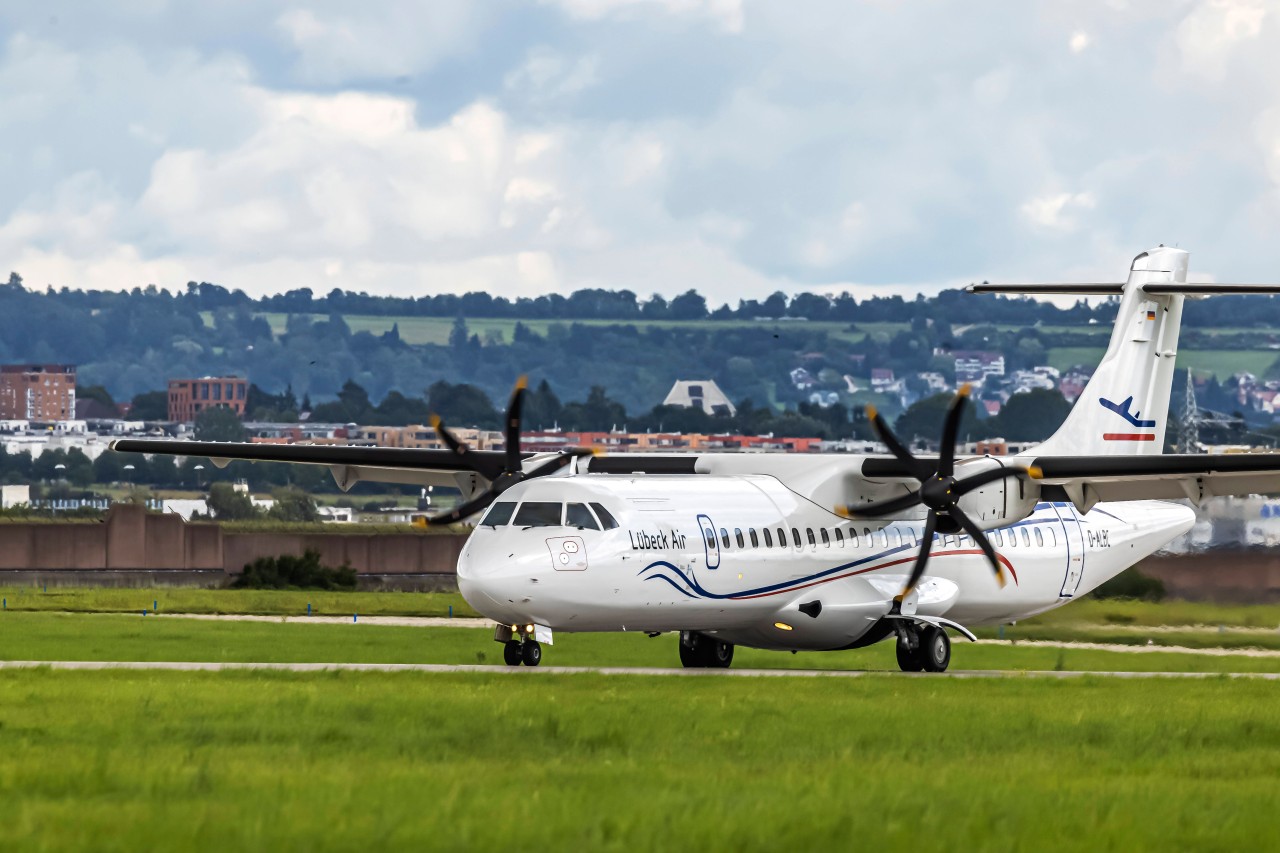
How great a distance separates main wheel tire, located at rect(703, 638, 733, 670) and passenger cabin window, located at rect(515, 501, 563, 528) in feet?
18.2

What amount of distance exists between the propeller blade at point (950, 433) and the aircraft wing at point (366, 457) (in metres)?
7.04

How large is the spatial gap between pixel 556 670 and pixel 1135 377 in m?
14.6

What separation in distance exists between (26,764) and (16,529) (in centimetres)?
6311

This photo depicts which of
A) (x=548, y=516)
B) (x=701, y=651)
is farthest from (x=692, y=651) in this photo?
(x=548, y=516)

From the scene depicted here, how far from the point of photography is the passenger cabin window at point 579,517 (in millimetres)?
27375

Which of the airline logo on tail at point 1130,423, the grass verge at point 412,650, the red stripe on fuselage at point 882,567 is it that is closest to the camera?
the red stripe on fuselage at point 882,567

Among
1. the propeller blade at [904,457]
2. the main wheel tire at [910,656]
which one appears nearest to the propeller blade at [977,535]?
the propeller blade at [904,457]

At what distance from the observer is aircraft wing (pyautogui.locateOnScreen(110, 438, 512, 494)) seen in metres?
32.7

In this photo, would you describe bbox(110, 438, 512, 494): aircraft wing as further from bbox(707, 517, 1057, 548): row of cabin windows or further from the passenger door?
bbox(707, 517, 1057, 548): row of cabin windows

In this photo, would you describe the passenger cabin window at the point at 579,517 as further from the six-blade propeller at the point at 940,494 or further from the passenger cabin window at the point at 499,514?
the six-blade propeller at the point at 940,494

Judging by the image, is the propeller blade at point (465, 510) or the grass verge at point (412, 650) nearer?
the propeller blade at point (465, 510)

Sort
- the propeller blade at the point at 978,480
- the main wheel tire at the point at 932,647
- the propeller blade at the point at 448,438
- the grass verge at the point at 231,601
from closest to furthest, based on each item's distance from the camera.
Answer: the propeller blade at the point at 978,480 < the propeller blade at the point at 448,438 < the main wheel tire at the point at 932,647 < the grass verge at the point at 231,601

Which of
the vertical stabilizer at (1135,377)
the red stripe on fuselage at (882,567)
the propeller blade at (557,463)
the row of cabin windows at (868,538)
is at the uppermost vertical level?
the vertical stabilizer at (1135,377)

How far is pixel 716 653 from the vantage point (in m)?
32.1
